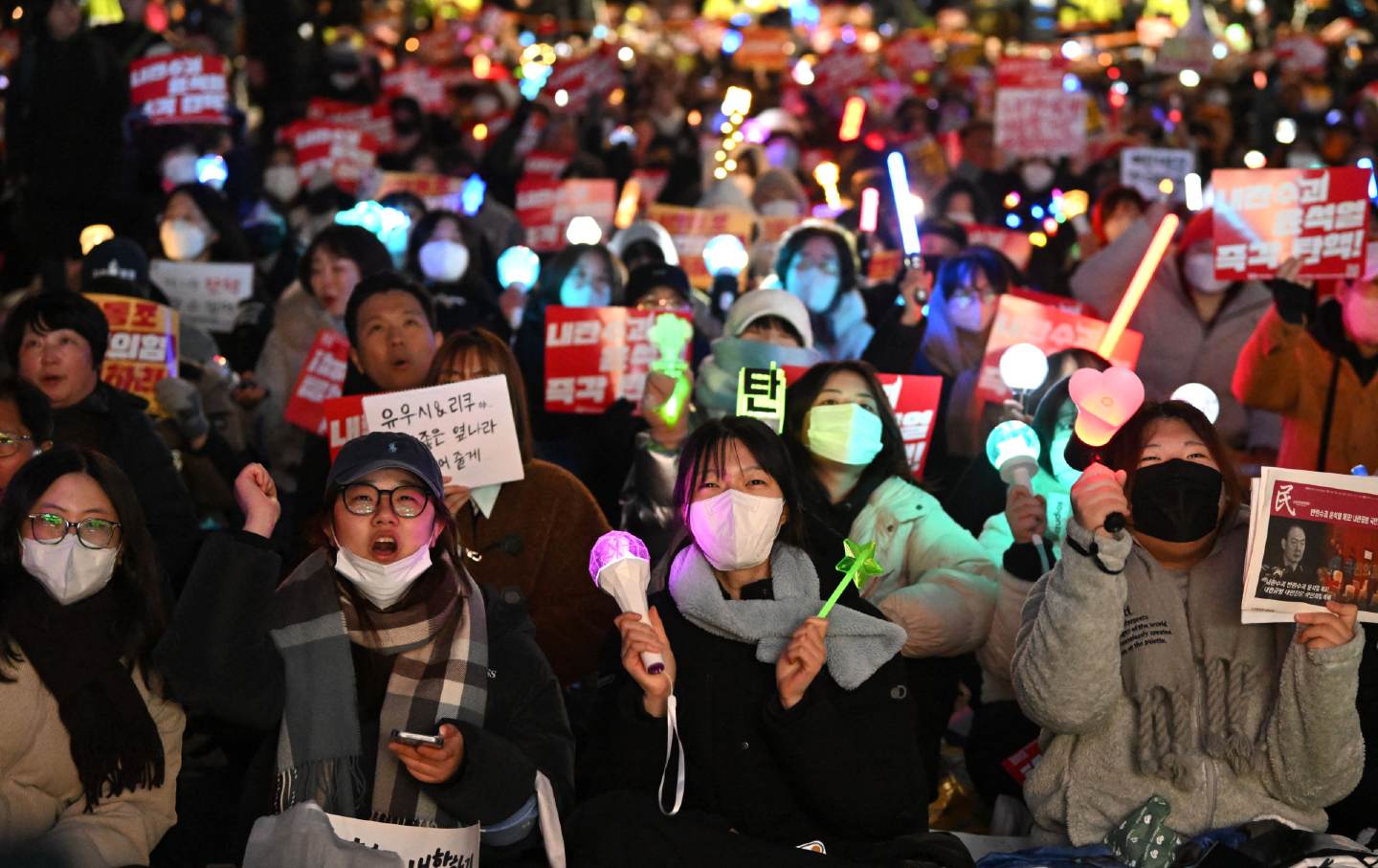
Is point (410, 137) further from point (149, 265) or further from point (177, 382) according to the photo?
point (177, 382)

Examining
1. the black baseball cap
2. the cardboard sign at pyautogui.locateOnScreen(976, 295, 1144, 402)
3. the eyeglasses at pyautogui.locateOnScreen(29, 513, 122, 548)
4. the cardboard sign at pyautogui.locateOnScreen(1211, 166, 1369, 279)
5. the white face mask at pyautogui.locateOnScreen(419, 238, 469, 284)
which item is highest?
the cardboard sign at pyautogui.locateOnScreen(1211, 166, 1369, 279)

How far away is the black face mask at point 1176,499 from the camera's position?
176 inches

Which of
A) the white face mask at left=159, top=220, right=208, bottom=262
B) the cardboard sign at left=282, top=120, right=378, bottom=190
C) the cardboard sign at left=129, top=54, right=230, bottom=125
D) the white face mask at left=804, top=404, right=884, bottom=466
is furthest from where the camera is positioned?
the cardboard sign at left=282, top=120, right=378, bottom=190

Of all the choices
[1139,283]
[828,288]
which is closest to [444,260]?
[828,288]

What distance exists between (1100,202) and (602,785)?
624 centimetres

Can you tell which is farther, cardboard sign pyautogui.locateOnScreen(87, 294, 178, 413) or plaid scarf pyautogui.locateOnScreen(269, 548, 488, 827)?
cardboard sign pyautogui.locateOnScreen(87, 294, 178, 413)

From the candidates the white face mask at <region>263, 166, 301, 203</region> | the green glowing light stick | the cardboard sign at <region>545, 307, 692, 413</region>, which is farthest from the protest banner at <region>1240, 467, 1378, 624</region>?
the white face mask at <region>263, 166, 301, 203</region>

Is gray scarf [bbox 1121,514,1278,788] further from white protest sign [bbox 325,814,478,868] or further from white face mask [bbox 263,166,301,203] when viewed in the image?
white face mask [bbox 263,166,301,203]

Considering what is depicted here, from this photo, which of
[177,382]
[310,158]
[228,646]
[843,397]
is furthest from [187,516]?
[310,158]

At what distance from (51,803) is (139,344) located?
3.35 m

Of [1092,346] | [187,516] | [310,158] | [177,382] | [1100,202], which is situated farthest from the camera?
[310,158]

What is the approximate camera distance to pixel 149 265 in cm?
896

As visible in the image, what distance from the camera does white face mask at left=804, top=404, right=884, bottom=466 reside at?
5684 mm

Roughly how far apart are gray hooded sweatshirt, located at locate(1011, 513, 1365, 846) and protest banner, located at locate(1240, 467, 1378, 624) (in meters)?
0.10
